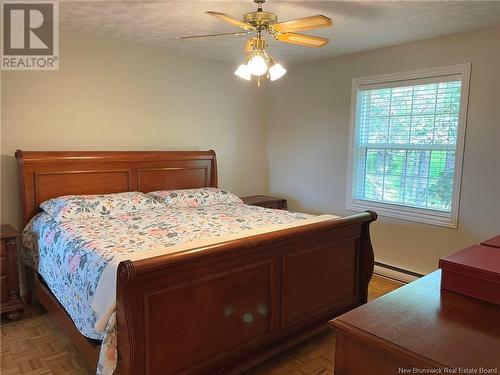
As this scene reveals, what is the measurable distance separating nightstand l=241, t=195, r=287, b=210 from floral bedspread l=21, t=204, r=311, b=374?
87cm

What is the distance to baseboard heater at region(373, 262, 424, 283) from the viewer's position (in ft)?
12.2

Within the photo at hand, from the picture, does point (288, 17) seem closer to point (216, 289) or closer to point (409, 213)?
point (216, 289)

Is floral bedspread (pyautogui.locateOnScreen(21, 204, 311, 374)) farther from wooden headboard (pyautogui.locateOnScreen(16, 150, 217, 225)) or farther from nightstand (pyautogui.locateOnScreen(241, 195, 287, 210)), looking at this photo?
nightstand (pyautogui.locateOnScreen(241, 195, 287, 210))

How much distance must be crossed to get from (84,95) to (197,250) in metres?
2.33

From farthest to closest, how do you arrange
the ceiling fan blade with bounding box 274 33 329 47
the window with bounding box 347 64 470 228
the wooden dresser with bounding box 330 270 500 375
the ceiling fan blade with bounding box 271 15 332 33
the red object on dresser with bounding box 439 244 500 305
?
the window with bounding box 347 64 470 228 < the ceiling fan blade with bounding box 274 33 329 47 < the ceiling fan blade with bounding box 271 15 332 33 < the red object on dresser with bounding box 439 244 500 305 < the wooden dresser with bounding box 330 270 500 375

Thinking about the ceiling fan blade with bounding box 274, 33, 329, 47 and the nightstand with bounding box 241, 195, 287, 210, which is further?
the nightstand with bounding box 241, 195, 287, 210

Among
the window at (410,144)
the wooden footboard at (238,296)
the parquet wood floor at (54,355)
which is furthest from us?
the window at (410,144)

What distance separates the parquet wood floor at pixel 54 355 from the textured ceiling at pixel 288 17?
7.59 ft

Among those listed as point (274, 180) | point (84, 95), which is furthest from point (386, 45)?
point (84, 95)

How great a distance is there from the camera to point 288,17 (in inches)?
113

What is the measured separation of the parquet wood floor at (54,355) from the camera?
2.32 meters

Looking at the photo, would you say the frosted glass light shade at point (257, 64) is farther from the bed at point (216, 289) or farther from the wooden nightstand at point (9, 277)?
the wooden nightstand at point (9, 277)

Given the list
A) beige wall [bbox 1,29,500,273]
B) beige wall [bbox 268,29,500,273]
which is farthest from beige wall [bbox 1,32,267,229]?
beige wall [bbox 268,29,500,273]

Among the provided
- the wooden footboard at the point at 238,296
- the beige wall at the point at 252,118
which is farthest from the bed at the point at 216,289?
the beige wall at the point at 252,118
